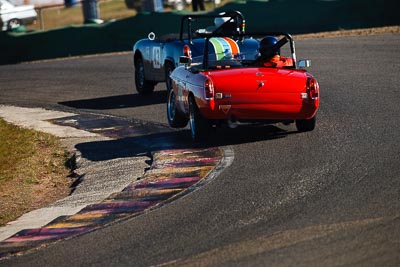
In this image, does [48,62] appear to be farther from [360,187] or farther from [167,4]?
[360,187]

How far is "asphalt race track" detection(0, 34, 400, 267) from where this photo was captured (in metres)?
7.53

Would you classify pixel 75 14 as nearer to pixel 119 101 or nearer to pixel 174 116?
pixel 119 101

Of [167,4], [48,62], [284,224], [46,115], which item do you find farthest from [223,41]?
[167,4]

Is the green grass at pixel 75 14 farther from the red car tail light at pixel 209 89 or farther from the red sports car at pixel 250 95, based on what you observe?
the red car tail light at pixel 209 89

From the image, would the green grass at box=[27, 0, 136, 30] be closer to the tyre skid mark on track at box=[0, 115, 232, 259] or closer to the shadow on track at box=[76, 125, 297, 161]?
the shadow on track at box=[76, 125, 297, 161]

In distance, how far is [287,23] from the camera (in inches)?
1162

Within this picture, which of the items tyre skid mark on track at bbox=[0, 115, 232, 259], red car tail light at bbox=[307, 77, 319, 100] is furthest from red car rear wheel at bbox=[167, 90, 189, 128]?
red car tail light at bbox=[307, 77, 319, 100]

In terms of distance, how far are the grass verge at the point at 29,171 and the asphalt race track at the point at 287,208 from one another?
5.92 feet

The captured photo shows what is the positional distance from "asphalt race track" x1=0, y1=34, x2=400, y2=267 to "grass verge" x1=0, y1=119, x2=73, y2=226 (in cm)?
180

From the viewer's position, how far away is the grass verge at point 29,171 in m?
11.4

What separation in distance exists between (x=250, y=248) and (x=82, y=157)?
20.0 ft

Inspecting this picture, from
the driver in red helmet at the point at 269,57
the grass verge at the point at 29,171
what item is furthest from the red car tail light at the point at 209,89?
the grass verge at the point at 29,171

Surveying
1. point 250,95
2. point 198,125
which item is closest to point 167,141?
point 198,125

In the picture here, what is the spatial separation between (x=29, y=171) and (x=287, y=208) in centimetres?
516
